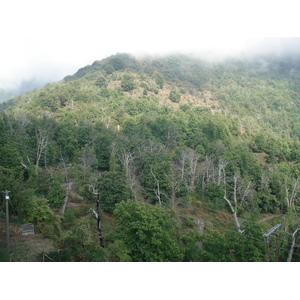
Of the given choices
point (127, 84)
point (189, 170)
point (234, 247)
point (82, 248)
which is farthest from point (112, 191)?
point (127, 84)

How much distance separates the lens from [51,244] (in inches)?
703

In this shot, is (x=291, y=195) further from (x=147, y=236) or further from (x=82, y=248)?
(x=82, y=248)

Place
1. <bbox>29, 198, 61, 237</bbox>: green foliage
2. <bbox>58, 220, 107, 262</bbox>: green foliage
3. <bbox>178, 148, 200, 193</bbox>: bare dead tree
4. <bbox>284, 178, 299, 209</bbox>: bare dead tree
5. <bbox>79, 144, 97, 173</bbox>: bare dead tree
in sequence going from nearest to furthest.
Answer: <bbox>58, 220, 107, 262</bbox>: green foliage
<bbox>29, 198, 61, 237</bbox>: green foliage
<bbox>79, 144, 97, 173</bbox>: bare dead tree
<bbox>178, 148, 200, 193</bbox>: bare dead tree
<bbox>284, 178, 299, 209</bbox>: bare dead tree

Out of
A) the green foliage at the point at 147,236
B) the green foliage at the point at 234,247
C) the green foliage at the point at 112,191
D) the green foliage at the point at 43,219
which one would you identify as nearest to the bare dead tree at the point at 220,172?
the green foliage at the point at 112,191

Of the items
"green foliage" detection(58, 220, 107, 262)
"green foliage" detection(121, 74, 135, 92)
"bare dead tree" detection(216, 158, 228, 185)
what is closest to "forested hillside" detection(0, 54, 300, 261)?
"green foliage" detection(58, 220, 107, 262)

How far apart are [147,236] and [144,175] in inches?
694

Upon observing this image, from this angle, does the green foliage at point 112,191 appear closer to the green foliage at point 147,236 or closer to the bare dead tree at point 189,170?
the green foliage at point 147,236

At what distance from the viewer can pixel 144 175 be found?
3444 centimetres

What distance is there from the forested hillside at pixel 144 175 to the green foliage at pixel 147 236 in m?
0.09

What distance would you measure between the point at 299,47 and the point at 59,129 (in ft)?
567

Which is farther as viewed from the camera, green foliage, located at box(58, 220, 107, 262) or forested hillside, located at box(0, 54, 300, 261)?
forested hillside, located at box(0, 54, 300, 261)

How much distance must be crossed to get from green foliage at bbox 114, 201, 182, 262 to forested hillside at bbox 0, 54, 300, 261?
0.29 feet

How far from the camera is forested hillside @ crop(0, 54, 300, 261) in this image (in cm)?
1706

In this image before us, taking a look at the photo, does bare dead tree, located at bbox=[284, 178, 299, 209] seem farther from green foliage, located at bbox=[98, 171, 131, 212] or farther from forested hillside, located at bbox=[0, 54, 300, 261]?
green foliage, located at bbox=[98, 171, 131, 212]
